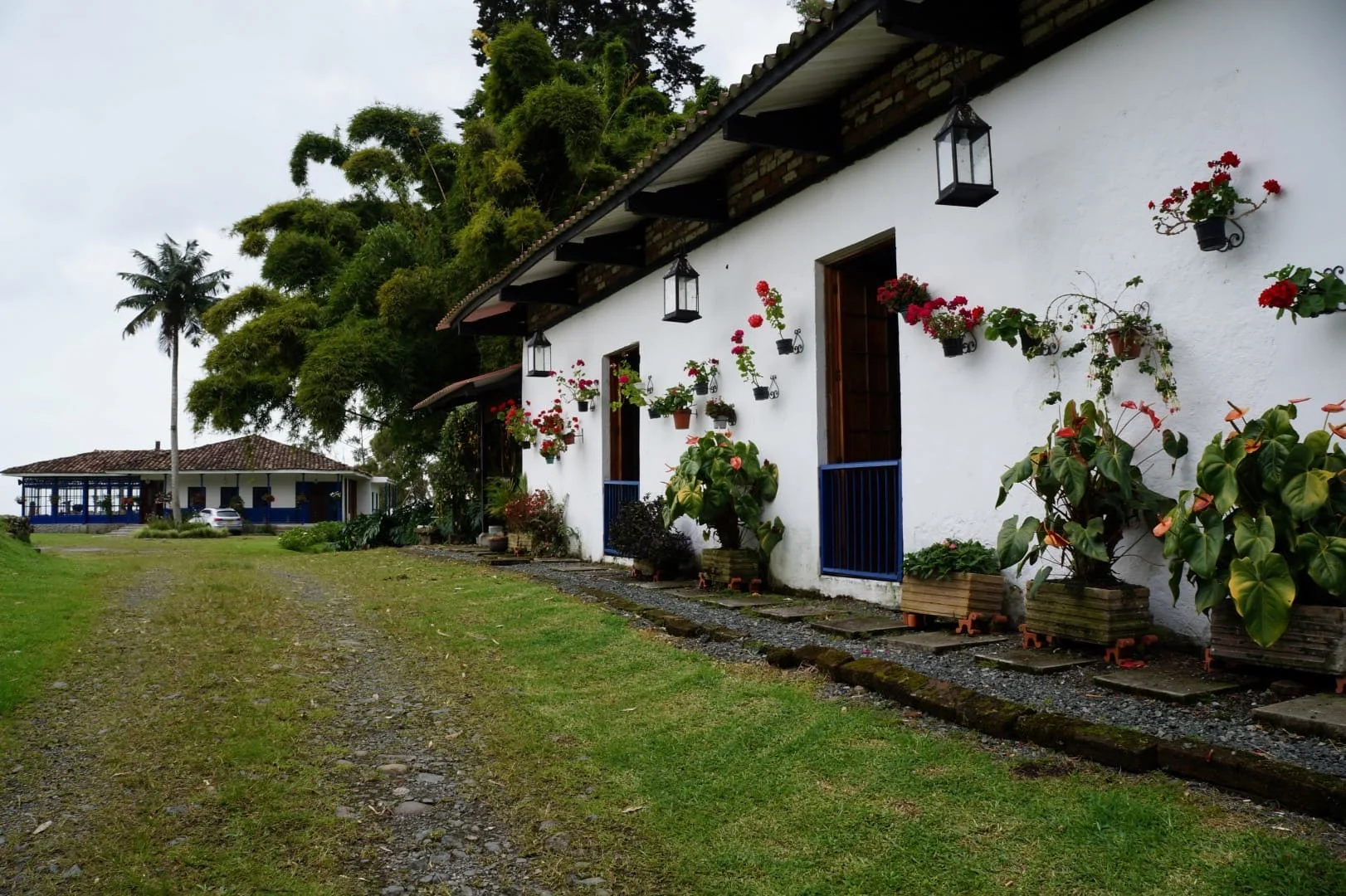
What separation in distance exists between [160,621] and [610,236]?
5.64 meters

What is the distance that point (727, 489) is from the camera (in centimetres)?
716

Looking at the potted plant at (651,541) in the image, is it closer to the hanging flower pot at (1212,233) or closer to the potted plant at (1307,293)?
the hanging flower pot at (1212,233)

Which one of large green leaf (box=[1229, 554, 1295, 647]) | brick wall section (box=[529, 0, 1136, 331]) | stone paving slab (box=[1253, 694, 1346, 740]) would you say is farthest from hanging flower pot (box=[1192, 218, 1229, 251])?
stone paving slab (box=[1253, 694, 1346, 740])

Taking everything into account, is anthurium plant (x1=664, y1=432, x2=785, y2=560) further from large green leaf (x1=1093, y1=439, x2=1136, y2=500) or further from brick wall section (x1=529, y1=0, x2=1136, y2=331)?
large green leaf (x1=1093, y1=439, x2=1136, y2=500)

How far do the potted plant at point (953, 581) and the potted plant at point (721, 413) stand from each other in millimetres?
2753

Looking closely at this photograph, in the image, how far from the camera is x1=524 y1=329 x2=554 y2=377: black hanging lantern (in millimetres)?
11086

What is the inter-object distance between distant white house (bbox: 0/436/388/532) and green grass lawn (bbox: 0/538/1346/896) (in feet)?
121

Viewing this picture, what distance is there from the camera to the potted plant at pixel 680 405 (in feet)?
27.4

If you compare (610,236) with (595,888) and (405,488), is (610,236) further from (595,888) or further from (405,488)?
(405,488)

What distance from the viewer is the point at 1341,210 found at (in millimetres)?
3605

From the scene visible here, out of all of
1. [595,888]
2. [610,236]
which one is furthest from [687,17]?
[595,888]

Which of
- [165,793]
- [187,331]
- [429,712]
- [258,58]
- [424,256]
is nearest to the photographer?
[165,793]

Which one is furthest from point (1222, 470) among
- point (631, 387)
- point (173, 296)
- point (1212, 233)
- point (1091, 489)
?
point (173, 296)

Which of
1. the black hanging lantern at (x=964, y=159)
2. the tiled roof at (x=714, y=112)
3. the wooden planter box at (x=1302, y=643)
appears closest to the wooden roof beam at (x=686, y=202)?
the tiled roof at (x=714, y=112)
